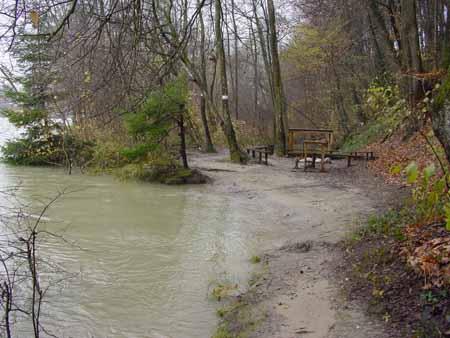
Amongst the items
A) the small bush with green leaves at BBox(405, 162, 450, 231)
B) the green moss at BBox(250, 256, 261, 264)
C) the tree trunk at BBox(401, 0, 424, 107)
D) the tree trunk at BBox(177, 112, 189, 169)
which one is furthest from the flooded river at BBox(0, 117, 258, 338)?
the tree trunk at BBox(401, 0, 424, 107)

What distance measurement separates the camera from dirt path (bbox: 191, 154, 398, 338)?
404cm

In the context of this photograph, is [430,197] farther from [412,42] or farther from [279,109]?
[279,109]

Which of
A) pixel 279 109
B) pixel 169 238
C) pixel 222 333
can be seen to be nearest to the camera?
pixel 222 333

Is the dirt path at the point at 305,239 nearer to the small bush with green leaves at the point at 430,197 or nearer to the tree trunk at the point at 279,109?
the small bush with green leaves at the point at 430,197

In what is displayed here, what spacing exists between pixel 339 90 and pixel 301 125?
537cm

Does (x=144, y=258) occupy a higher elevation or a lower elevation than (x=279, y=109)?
lower

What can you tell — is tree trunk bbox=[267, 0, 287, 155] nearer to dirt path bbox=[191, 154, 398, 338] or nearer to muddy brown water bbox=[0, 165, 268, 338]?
dirt path bbox=[191, 154, 398, 338]

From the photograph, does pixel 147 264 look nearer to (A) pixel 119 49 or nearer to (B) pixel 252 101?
(A) pixel 119 49

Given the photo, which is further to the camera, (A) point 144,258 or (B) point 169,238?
(B) point 169,238

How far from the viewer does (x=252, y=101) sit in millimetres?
29078

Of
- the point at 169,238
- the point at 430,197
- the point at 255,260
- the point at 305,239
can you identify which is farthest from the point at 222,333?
the point at 169,238

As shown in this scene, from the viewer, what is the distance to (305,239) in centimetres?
684

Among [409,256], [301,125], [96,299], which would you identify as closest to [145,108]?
[96,299]

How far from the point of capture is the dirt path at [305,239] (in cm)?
404
